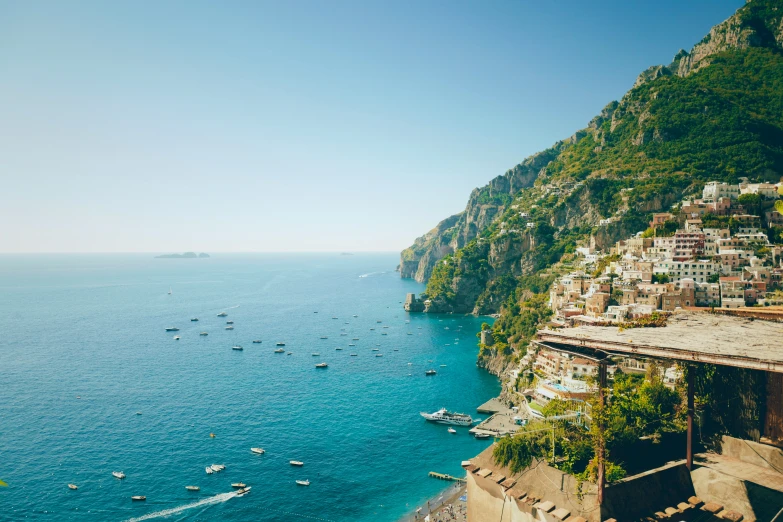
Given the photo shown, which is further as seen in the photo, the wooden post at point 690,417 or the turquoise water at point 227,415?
the turquoise water at point 227,415

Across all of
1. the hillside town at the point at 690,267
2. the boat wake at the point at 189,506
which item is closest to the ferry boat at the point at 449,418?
the hillside town at the point at 690,267

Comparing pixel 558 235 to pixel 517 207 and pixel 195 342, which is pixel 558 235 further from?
pixel 195 342

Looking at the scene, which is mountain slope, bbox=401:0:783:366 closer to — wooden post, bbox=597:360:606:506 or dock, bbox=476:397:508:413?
dock, bbox=476:397:508:413

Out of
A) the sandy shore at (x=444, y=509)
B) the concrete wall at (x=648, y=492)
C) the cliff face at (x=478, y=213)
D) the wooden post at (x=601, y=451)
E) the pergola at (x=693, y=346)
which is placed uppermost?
the cliff face at (x=478, y=213)

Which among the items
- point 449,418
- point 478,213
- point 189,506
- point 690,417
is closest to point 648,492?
point 690,417

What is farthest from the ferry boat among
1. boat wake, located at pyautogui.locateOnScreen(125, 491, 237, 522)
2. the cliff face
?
the cliff face

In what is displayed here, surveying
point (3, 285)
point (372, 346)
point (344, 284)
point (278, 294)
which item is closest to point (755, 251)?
point (372, 346)

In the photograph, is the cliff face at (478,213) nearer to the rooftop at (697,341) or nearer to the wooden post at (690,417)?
the rooftop at (697,341)
